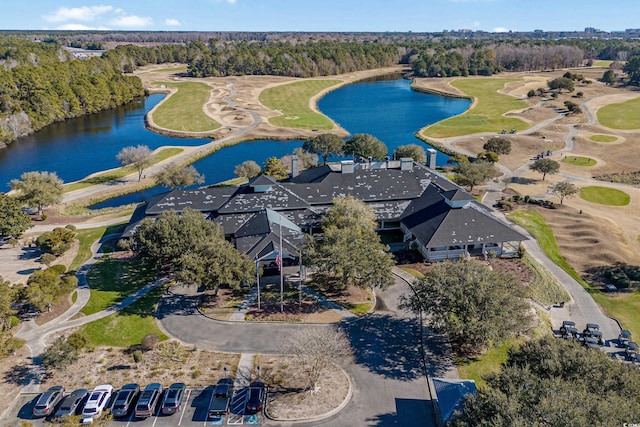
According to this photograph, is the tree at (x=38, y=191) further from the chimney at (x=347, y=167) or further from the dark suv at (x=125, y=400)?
the dark suv at (x=125, y=400)

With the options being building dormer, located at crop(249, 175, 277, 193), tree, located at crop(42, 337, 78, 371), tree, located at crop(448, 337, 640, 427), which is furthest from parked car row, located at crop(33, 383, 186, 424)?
building dormer, located at crop(249, 175, 277, 193)

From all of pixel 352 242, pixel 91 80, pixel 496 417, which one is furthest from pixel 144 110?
pixel 496 417

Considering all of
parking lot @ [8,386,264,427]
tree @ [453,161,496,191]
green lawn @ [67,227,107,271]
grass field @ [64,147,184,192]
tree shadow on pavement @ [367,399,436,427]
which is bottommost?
parking lot @ [8,386,264,427]

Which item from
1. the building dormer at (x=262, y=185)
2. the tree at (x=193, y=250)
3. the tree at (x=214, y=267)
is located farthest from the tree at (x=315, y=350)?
the building dormer at (x=262, y=185)

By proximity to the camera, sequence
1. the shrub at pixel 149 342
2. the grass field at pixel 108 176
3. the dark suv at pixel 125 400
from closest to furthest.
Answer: the dark suv at pixel 125 400 < the shrub at pixel 149 342 < the grass field at pixel 108 176

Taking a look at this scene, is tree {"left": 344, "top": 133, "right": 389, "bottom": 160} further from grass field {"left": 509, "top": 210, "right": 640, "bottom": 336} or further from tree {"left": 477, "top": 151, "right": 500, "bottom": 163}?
grass field {"left": 509, "top": 210, "right": 640, "bottom": 336}

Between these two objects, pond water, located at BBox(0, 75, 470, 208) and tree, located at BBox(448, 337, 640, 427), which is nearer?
tree, located at BBox(448, 337, 640, 427)
